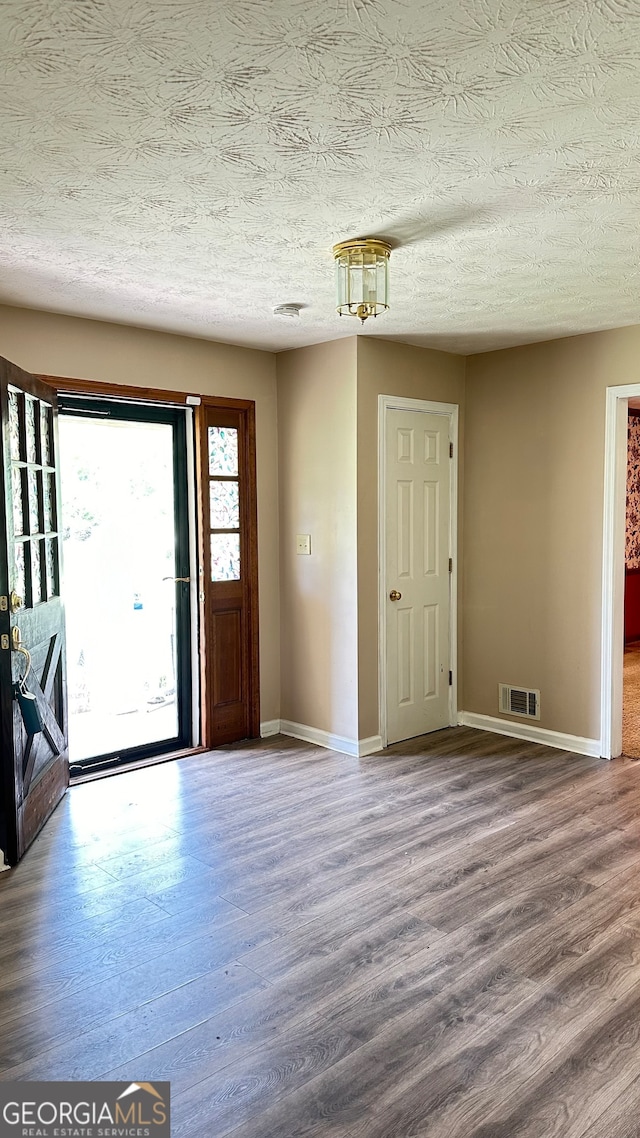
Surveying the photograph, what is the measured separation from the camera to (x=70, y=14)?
146cm

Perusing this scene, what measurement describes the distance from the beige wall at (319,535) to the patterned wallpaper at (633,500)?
445cm

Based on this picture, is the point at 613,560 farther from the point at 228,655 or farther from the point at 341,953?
the point at 341,953

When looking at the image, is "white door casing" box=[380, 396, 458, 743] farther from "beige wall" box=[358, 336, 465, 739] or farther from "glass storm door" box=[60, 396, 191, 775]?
"glass storm door" box=[60, 396, 191, 775]

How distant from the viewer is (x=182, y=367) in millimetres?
4477

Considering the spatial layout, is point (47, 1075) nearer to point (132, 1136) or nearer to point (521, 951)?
point (132, 1136)

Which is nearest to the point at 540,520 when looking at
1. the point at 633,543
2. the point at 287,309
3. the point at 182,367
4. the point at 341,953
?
the point at 287,309

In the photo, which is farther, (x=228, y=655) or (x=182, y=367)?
(x=228, y=655)

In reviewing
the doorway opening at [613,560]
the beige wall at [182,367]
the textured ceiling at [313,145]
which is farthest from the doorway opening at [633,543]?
the textured ceiling at [313,145]

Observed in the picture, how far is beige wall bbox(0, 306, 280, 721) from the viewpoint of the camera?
12.7 feet

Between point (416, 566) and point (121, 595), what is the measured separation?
2370 mm

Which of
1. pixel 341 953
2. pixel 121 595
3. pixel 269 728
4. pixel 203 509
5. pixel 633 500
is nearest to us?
pixel 341 953

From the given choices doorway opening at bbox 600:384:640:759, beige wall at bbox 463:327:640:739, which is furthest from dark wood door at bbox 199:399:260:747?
doorway opening at bbox 600:384:640:759

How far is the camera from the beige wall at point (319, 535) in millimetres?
4547

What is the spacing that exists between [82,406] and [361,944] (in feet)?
10.1
